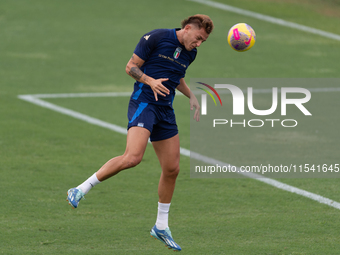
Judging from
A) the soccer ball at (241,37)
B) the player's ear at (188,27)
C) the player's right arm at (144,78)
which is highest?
the player's ear at (188,27)

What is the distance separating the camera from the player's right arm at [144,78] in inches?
263

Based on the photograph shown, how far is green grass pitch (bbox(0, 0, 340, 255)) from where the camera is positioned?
7125 millimetres

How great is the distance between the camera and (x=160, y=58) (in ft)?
23.0

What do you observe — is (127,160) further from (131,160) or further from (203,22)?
(203,22)

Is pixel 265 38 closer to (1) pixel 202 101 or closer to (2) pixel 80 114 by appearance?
(1) pixel 202 101

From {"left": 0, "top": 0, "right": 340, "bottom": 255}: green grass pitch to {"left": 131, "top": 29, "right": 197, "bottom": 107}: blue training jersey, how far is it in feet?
5.79

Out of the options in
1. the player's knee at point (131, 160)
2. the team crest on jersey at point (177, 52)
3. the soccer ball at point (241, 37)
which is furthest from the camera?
the soccer ball at point (241, 37)

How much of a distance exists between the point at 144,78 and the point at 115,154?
15.0ft

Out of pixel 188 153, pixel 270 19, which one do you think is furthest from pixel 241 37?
pixel 270 19

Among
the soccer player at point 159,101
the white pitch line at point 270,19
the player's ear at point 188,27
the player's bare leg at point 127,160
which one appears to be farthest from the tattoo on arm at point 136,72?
the white pitch line at point 270,19

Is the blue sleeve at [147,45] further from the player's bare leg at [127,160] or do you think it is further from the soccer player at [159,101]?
the player's bare leg at [127,160]

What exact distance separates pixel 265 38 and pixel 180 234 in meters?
16.5

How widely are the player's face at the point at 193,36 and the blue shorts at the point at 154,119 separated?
0.83 metres

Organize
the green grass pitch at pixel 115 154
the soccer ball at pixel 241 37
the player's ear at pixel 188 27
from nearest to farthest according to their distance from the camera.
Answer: the player's ear at pixel 188 27 → the green grass pitch at pixel 115 154 → the soccer ball at pixel 241 37
